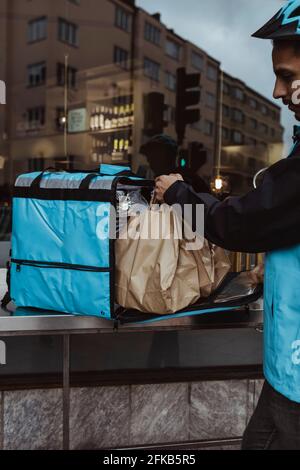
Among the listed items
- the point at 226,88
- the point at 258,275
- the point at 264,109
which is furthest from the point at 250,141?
the point at 258,275

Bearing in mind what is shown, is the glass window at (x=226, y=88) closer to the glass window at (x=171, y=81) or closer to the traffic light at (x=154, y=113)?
the glass window at (x=171, y=81)

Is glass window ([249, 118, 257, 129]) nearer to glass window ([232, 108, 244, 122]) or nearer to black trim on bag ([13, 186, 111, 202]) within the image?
glass window ([232, 108, 244, 122])

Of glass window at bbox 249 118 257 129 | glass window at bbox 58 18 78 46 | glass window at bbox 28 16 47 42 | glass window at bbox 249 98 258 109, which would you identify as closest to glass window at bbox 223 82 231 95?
glass window at bbox 249 98 258 109

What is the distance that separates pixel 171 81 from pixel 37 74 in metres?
1.62

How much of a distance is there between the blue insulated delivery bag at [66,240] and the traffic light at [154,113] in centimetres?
400

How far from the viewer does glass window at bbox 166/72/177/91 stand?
5.35 meters

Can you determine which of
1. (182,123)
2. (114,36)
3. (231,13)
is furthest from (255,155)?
(114,36)

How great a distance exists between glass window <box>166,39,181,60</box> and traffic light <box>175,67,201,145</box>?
166 millimetres

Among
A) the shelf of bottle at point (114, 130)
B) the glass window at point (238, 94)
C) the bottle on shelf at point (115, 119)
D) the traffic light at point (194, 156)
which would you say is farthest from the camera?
the bottle on shelf at point (115, 119)

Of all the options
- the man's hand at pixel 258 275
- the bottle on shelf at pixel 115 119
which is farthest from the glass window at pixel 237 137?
the man's hand at pixel 258 275

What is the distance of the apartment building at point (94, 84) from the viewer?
506cm
